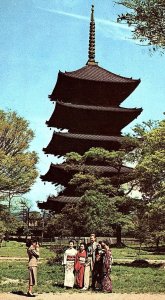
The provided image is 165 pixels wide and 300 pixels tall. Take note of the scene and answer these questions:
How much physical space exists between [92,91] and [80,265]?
96.7 ft

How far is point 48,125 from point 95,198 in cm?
1712

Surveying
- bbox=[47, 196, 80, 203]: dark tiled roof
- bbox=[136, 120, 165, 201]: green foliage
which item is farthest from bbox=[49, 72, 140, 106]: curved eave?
bbox=[136, 120, 165, 201]: green foliage

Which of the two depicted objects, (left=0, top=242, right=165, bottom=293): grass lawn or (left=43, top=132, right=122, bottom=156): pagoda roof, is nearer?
(left=0, top=242, right=165, bottom=293): grass lawn

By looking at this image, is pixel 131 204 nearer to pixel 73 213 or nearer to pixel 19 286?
pixel 73 213

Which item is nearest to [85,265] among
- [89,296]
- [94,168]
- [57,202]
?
[89,296]

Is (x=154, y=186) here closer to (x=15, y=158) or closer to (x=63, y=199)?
→ (x=63, y=199)

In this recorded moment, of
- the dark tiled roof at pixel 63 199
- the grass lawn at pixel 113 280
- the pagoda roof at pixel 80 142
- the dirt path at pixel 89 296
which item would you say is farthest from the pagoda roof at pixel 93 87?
the dirt path at pixel 89 296

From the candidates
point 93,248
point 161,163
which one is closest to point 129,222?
point 161,163

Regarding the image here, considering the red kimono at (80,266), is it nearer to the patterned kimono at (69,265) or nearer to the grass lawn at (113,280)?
the patterned kimono at (69,265)

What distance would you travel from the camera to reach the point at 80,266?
14438mm

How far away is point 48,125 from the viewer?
1698 inches

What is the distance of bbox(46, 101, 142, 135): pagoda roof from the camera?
136 feet

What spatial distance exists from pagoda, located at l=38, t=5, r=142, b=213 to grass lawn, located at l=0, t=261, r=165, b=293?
787 inches

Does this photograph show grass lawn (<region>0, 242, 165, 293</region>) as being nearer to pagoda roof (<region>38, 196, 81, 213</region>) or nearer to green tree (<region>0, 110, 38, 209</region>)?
pagoda roof (<region>38, 196, 81, 213</region>)
